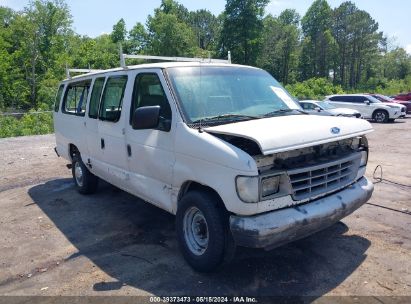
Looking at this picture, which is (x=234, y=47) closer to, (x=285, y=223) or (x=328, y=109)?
(x=328, y=109)

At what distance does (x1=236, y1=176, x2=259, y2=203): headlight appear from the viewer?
3436 mm

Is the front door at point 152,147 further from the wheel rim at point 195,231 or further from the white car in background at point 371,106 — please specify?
the white car in background at point 371,106

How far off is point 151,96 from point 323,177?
2.25m

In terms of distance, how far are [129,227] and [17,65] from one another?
4569 centimetres

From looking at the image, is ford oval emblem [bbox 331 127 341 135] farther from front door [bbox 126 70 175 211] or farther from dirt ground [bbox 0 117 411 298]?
front door [bbox 126 70 175 211]

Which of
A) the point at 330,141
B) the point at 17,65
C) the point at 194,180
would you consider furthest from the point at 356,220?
the point at 17,65

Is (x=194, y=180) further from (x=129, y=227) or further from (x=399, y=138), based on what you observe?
(x=399, y=138)

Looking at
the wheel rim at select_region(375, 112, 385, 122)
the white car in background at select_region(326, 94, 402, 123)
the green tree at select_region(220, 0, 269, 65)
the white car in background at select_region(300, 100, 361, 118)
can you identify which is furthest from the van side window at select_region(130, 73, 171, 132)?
the green tree at select_region(220, 0, 269, 65)

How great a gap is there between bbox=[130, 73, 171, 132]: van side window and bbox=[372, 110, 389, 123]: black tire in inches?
819

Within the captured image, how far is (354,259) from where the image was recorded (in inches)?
169

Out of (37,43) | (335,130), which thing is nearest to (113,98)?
(335,130)

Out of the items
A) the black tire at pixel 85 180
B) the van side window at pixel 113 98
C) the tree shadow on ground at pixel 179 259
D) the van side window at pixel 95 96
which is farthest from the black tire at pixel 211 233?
the black tire at pixel 85 180

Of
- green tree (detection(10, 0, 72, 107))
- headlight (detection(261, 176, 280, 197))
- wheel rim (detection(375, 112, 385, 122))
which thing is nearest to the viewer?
headlight (detection(261, 176, 280, 197))

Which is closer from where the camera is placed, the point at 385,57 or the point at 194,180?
the point at 194,180
